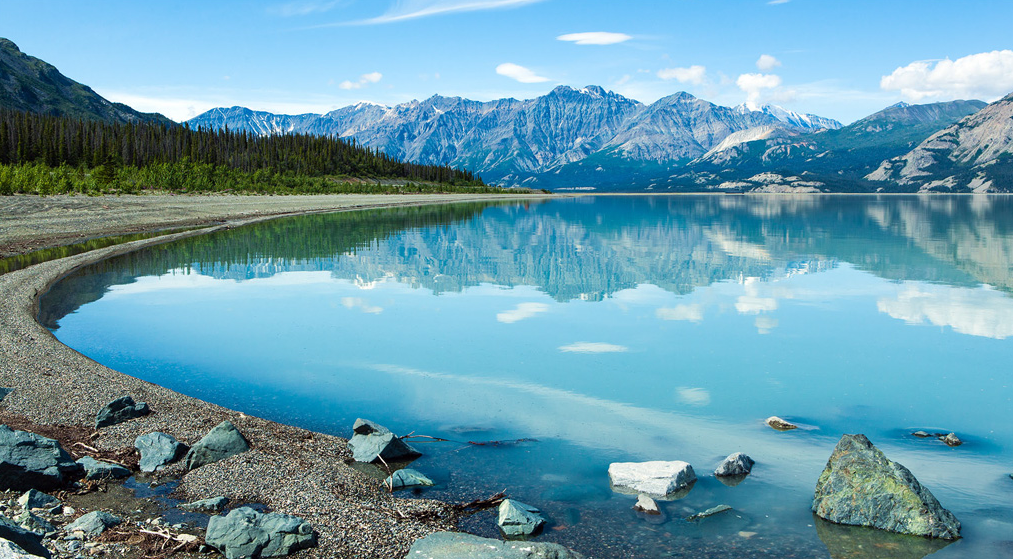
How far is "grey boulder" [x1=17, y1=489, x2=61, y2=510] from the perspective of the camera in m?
6.80

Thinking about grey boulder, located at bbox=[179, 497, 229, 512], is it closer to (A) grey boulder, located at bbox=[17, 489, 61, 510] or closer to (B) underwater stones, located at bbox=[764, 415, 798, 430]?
(A) grey boulder, located at bbox=[17, 489, 61, 510]

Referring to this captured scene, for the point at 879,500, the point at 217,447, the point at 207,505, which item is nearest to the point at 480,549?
the point at 207,505

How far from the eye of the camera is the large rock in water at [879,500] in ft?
23.4

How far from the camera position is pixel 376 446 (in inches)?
353

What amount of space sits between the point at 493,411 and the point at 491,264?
70.4 ft

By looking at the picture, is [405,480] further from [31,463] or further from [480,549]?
[31,463]

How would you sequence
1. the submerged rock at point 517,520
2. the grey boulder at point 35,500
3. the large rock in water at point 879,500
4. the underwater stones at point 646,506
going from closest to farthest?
1. the grey boulder at point 35,500
2. the submerged rock at point 517,520
3. the large rock in water at point 879,500
4. the underwater stones at point 646,506

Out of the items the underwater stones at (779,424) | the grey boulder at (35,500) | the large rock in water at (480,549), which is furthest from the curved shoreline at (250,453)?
the underwater stones at (779,424)

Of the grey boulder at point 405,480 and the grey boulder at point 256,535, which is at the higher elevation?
the grey boulder at point 256,535

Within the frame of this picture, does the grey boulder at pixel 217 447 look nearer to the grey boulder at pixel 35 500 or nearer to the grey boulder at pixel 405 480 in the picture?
the grey boulder at pixel 35 500

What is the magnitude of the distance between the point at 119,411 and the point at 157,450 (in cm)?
177

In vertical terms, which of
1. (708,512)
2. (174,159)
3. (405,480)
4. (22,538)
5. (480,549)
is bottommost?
(405,480)

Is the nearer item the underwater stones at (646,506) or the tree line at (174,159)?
the underwater stones at (646,506)

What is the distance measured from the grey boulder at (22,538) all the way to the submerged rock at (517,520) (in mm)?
4184
